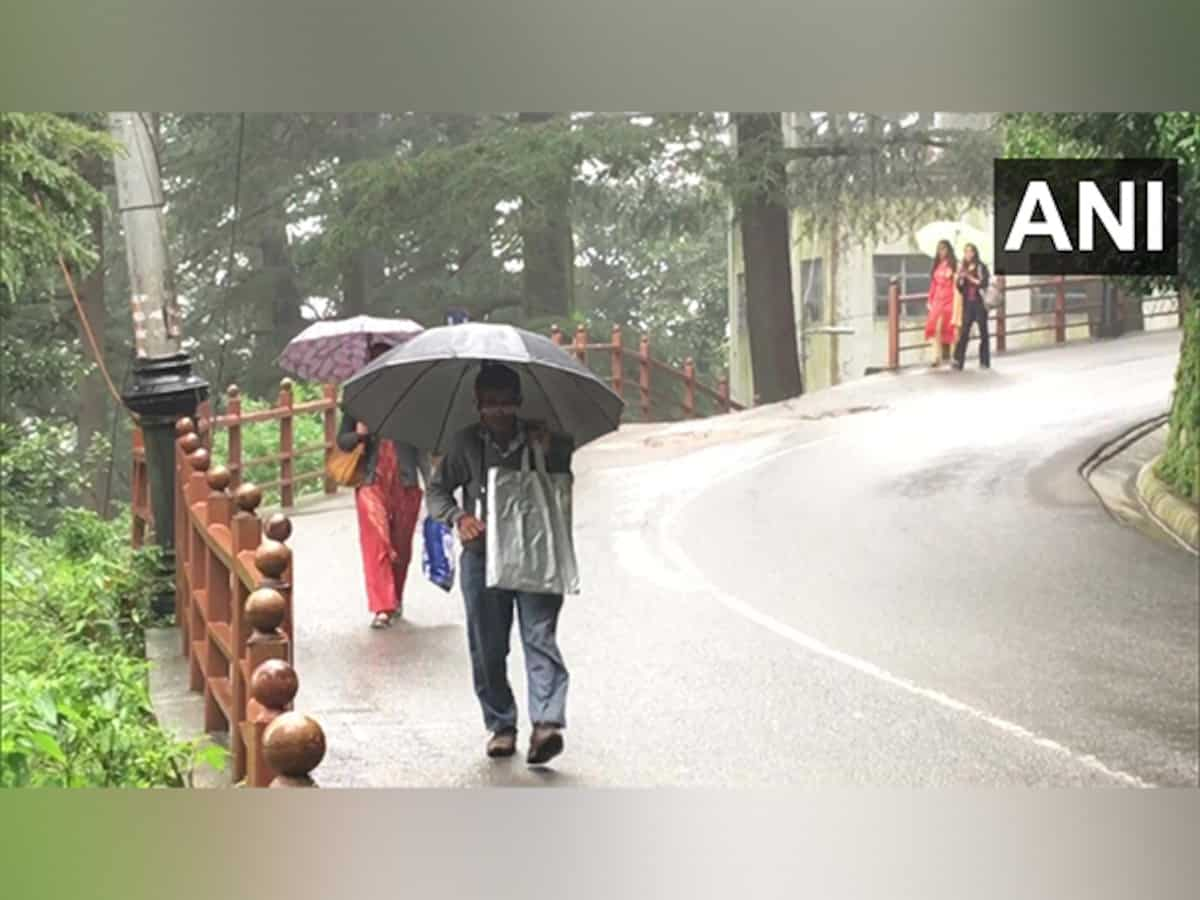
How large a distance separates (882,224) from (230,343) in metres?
1.71

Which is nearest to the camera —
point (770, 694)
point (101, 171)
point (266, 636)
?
point (266, 636)

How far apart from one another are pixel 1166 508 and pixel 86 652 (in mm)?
2953

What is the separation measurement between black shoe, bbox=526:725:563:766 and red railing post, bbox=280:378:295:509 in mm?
858

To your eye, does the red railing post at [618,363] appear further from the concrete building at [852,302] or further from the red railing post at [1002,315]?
the red railing post at [1002,315]

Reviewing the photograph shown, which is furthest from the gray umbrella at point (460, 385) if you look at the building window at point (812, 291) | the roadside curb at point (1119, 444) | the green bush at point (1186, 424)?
the green bush at point (1186, 424)

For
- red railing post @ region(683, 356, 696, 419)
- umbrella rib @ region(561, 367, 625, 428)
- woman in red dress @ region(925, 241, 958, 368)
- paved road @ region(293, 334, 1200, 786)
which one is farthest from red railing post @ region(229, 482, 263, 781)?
woman in red dress @ region(925, 241, 958, 368)

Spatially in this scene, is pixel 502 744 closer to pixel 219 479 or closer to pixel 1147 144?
pixel 219 479

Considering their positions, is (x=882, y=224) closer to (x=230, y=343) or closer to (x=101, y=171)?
(x=230, y=343)

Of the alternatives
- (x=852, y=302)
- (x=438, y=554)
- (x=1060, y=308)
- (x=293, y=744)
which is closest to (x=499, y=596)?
(x=438, y=554)

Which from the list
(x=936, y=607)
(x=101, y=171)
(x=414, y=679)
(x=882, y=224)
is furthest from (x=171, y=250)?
(x=936, y=607)

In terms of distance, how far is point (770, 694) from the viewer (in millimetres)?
4504

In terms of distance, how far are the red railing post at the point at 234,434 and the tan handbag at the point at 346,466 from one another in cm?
28

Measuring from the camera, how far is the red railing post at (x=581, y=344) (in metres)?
4.47
